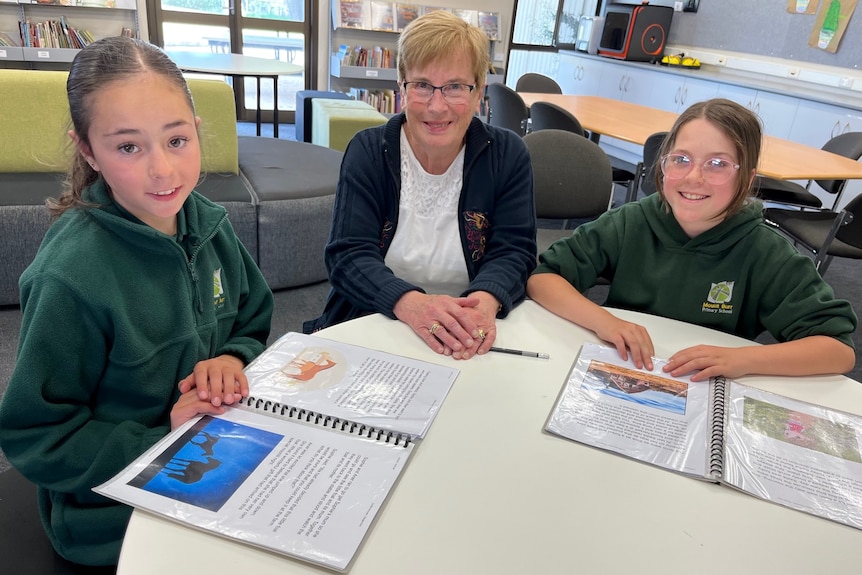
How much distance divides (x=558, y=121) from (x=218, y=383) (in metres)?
3.16

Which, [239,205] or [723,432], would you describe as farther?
[239,205]

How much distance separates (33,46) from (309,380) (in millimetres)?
5659

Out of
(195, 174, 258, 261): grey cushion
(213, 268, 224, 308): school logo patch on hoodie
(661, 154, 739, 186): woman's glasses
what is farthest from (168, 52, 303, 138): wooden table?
(661, 154, 739, 186): woman's glasses

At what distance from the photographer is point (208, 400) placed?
0.87m

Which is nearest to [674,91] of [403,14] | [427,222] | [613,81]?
[613,81]

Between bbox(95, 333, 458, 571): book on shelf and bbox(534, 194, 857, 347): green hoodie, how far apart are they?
61 cm

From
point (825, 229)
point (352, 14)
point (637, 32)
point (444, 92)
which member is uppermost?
point (637, 32)

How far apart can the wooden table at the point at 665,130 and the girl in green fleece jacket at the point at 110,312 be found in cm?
215

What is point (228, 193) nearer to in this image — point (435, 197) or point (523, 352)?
point (435, 197)

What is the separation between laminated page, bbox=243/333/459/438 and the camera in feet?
2.85

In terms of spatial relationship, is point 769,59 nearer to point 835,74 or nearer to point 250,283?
point 835,74

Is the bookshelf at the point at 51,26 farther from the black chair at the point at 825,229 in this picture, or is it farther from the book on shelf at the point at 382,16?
the black chair at the point at 825,229

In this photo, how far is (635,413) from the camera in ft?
3.09

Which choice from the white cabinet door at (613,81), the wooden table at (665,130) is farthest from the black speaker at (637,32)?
the wooden table at (665,130)
